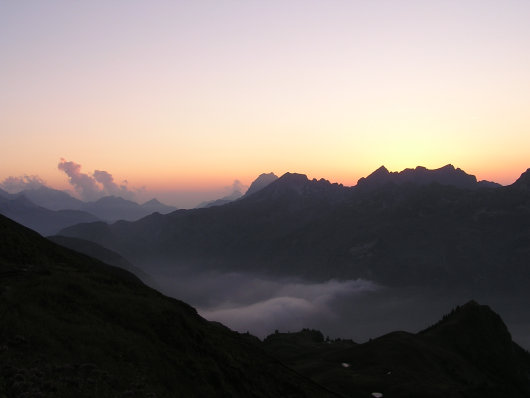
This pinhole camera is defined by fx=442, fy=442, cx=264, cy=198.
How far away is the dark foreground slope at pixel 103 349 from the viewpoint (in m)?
26.4

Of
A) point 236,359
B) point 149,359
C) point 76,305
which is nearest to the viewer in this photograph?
point 149,359

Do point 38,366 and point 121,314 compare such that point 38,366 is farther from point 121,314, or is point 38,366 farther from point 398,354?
point 398,354

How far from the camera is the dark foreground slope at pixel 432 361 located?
84.2m

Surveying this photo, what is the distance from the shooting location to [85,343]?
3148cm

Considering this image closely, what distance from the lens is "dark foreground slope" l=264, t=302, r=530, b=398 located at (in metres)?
84.2

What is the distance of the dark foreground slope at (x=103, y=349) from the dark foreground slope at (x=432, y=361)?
116 ft

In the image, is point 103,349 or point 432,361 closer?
point 103,349

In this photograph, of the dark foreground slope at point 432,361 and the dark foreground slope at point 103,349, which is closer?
the dark foreground slope at point 103,349

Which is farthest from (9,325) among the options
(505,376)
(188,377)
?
(505,376)

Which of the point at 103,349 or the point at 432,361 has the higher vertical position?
the point at 432,361

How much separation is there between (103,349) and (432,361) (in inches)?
3662

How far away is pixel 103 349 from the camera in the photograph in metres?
31.7

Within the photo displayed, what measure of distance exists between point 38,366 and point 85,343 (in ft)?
17.0

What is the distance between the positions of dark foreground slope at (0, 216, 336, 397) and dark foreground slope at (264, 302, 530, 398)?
35.3 meters
